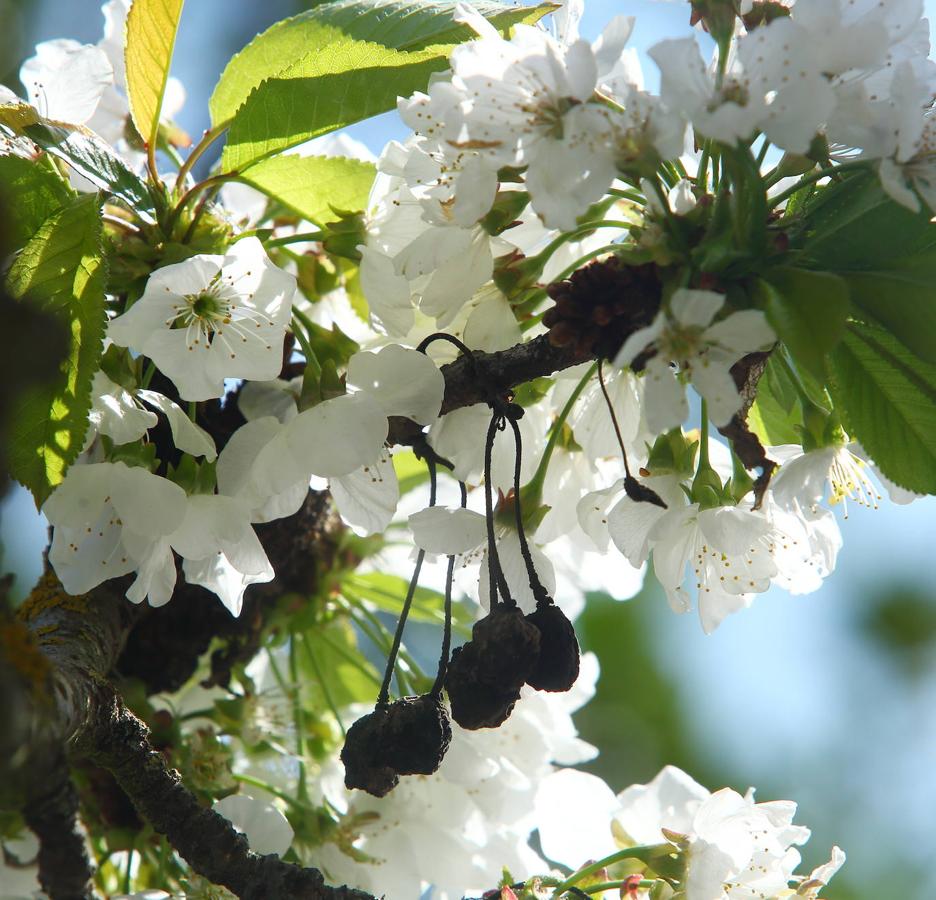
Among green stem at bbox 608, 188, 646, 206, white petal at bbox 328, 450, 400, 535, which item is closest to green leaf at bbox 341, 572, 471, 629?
white petal at bbox 328, 450, 400, 535

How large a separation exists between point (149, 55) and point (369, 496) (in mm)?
541

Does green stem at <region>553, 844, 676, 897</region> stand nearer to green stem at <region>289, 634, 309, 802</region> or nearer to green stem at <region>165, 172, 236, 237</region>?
green stem at <region>289, 634, 309, 802</region>

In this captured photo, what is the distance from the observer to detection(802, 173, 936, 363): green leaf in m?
0.80

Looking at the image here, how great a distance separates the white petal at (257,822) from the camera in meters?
1.15

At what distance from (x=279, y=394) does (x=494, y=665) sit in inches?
16.6

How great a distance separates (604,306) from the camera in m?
0.88

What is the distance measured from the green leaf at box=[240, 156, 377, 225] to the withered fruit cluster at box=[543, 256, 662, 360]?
0.37 meters

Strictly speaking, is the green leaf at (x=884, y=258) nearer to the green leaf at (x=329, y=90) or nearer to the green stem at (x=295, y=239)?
the green leaf at (x=329, y=90)

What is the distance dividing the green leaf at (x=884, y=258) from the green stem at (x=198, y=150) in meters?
0.67

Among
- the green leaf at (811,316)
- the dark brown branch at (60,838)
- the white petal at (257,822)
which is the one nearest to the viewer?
the dark brown branch at (60,838)

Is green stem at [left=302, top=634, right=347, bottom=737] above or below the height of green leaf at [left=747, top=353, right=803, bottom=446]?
below

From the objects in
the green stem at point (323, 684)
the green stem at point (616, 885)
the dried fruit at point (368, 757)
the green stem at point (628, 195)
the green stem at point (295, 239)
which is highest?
the green stem at point (628, 195)

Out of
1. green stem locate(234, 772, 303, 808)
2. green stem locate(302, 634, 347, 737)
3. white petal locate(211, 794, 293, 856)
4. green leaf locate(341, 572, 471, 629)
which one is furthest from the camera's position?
green leaf locate(341, 572, 471, 629)

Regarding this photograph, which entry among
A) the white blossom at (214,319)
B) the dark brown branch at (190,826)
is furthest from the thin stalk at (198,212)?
the dark brown branch at (190,826)
